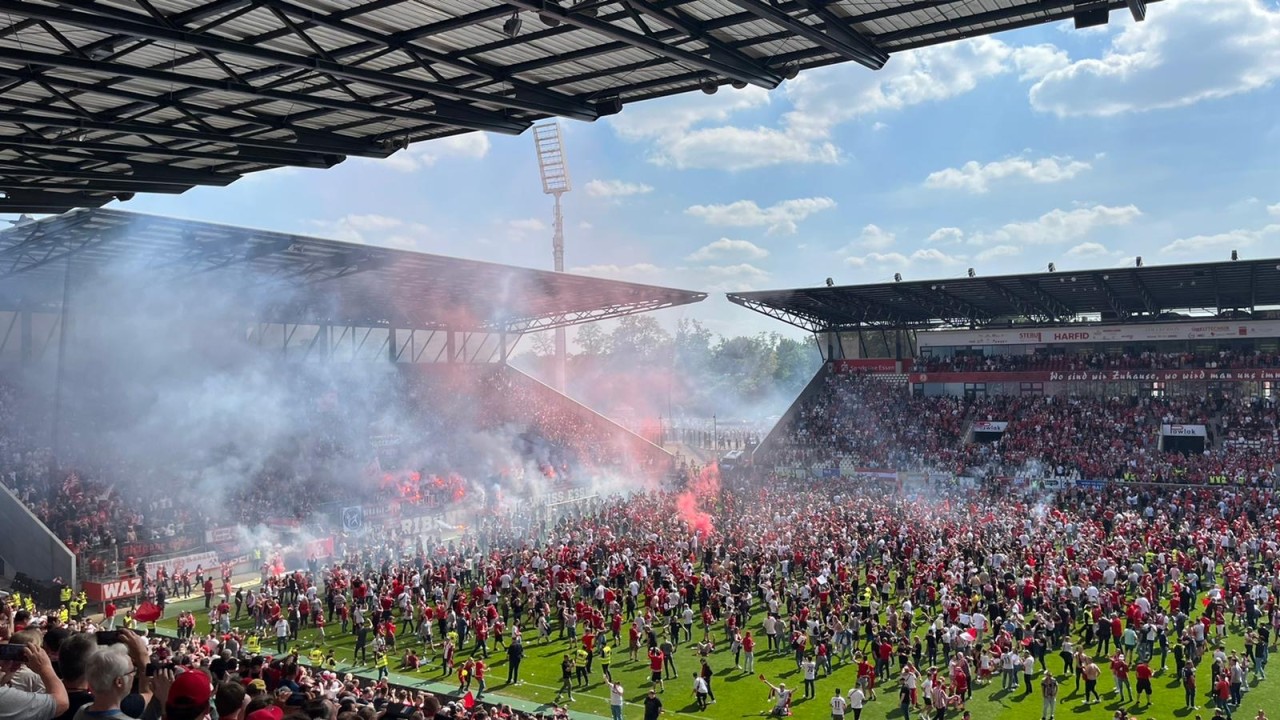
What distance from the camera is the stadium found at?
9359mm

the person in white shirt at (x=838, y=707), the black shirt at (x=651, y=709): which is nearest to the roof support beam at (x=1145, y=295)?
the person in white shirt at (x=838, y=707)

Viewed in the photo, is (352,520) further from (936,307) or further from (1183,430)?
(1183,430)

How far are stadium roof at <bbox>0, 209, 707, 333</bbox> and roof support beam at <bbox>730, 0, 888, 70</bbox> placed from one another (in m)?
22.2

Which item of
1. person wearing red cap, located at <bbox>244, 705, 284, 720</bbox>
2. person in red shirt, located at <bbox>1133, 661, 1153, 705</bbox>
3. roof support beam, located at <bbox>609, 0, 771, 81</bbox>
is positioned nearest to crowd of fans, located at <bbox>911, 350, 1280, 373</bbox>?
person in red shirt, located at <bbox>1133, 661, 1153, 705</bbox>

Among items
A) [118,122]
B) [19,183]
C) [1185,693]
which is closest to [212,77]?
[118,122]

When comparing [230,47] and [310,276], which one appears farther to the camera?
[310,276]

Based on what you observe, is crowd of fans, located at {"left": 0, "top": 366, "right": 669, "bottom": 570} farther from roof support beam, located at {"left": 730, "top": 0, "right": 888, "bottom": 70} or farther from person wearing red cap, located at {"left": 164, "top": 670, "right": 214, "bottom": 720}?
person wearing red cap, located at {"left": 164, "top": 670, "right": 214, "bottom": 720}

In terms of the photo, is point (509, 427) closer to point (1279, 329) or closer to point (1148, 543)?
point (1148, 543)

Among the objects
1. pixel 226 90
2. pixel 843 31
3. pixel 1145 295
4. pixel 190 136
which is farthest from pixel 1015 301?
pixel 226 90

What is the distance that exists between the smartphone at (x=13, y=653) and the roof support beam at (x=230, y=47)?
204 inches

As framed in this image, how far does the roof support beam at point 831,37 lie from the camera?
8.28 metres

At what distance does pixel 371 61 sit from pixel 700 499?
87.0 feet

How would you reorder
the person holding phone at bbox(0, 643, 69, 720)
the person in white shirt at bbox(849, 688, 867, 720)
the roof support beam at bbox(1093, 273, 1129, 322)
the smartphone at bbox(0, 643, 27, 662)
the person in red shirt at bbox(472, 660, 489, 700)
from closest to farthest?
the person holding phone at bbox(0, 643, 69, 720), the smartphone at bbox(0, 643, 27, 662), the person in white shirt at bbox(849, 688, 867, 720), the person in red shirt at bbox(472, 660, 489, 700), the roof support beam at bbox(1093, 273, 1129, 322)

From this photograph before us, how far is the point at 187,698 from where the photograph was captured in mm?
3592
